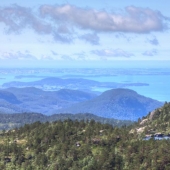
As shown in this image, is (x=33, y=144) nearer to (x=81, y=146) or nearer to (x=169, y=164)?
A: (x=81, y=146)

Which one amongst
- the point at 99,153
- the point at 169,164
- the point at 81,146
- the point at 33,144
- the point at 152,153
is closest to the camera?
the point at 169,164

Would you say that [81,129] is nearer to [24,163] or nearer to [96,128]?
[96,128]

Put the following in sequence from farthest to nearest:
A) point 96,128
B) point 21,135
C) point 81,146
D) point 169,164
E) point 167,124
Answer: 1. point 167,124
2. point 21,135
3. point 96,128
4. point 81,146
5. point 169,164

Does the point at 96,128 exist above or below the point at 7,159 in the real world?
above

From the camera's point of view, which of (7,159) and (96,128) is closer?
(7,159)

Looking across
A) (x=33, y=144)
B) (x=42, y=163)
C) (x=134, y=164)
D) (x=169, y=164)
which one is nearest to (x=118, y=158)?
(x=134, y=164)

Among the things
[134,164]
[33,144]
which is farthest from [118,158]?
[33,144]
